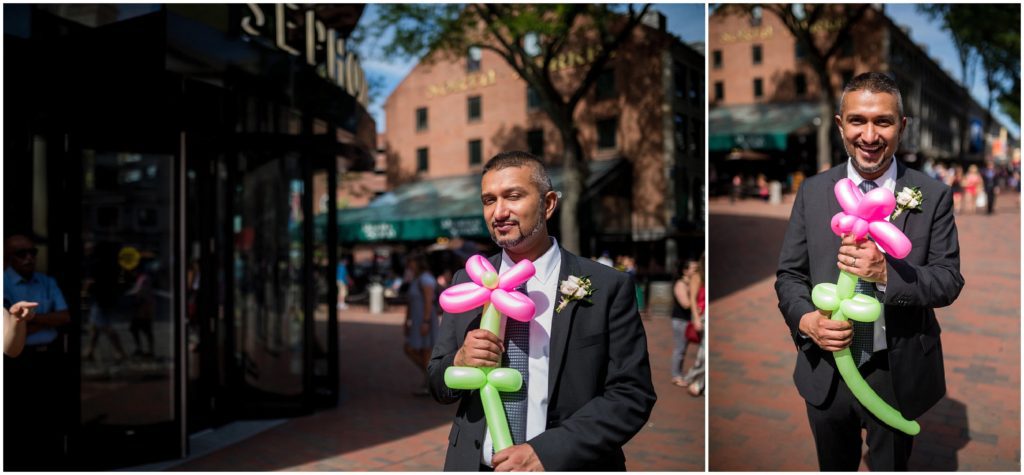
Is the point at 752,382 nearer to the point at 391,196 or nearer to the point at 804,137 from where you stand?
the point at 804,137

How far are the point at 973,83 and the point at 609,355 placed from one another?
99.3 inches

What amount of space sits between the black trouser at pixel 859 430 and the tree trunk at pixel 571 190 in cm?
363

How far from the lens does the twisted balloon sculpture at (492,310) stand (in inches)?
84.0

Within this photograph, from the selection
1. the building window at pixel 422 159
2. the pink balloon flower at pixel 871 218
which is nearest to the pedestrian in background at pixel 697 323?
the pink balloon flower at pixel 871 218

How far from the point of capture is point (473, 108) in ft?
30.9

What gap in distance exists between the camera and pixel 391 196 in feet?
35.1

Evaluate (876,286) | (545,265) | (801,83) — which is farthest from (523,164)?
(801,83)

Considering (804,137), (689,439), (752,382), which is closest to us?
(804,137)

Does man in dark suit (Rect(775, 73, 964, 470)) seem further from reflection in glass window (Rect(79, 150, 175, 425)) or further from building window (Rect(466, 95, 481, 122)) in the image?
building window (Rect(466, 95, 481, 122))

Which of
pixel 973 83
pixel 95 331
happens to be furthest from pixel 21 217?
pixel 973 83

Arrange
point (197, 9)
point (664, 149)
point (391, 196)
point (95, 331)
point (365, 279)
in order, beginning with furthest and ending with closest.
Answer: point (365, 279) < point (391, 196) < point (95, 331) < point (197, 9) < point (664, 149)

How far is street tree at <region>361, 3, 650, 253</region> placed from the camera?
677 centimetres

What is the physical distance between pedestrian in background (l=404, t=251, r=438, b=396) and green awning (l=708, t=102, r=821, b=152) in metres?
4.13

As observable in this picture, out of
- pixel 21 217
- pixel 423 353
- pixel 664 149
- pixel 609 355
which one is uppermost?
pixel 664 149
